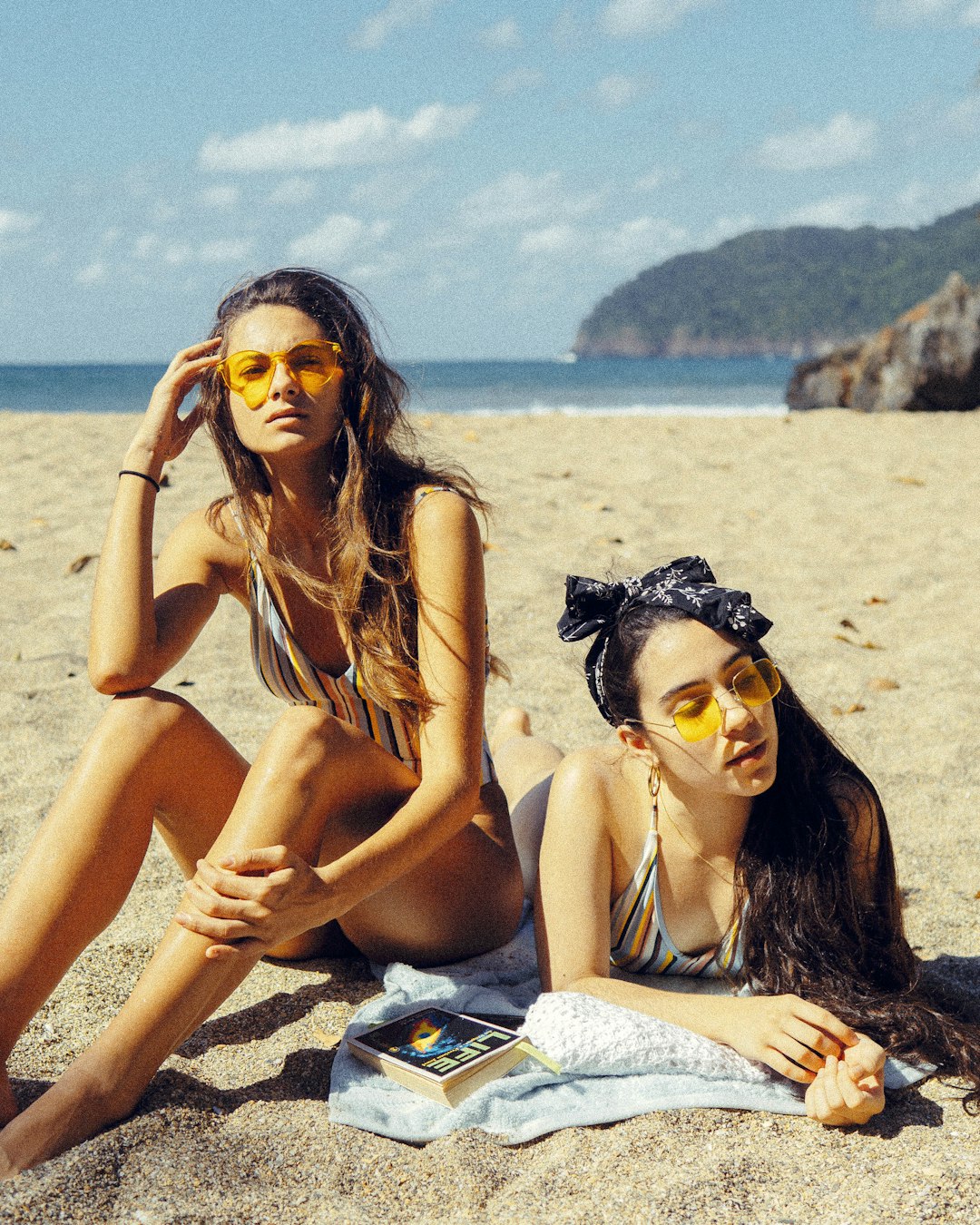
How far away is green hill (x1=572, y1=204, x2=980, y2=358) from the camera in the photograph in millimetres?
79438

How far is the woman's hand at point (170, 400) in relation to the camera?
2.63m

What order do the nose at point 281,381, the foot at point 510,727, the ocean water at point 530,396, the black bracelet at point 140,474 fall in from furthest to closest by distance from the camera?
the ocean water at point 530,396 → the foot at point 510,727 → the black bracelet at point 140,474 → the nose at point 281,381

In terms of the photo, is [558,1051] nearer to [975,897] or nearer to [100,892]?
[100,892]

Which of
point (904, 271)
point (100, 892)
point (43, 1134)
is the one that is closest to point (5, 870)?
point (100, 892)

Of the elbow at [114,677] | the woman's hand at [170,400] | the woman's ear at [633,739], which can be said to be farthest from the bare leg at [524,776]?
the woman's hand at [170,400]

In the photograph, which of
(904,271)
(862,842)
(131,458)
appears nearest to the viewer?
(862,842)

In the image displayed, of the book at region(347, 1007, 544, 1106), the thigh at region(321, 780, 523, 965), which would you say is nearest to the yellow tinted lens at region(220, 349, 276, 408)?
the thigh at region(321, 780, 523, 965)

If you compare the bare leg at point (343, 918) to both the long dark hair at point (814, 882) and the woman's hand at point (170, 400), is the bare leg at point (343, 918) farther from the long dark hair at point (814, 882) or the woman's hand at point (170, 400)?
the woman's hand at point (170, 400)

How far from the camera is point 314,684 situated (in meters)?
2.61

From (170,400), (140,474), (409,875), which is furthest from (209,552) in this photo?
(409,875)

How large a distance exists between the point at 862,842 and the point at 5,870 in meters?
2.09

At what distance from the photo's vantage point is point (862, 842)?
2445mm

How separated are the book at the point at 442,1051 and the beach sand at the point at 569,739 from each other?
0.12 metres

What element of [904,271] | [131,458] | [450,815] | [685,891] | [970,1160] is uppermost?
[904,271]
